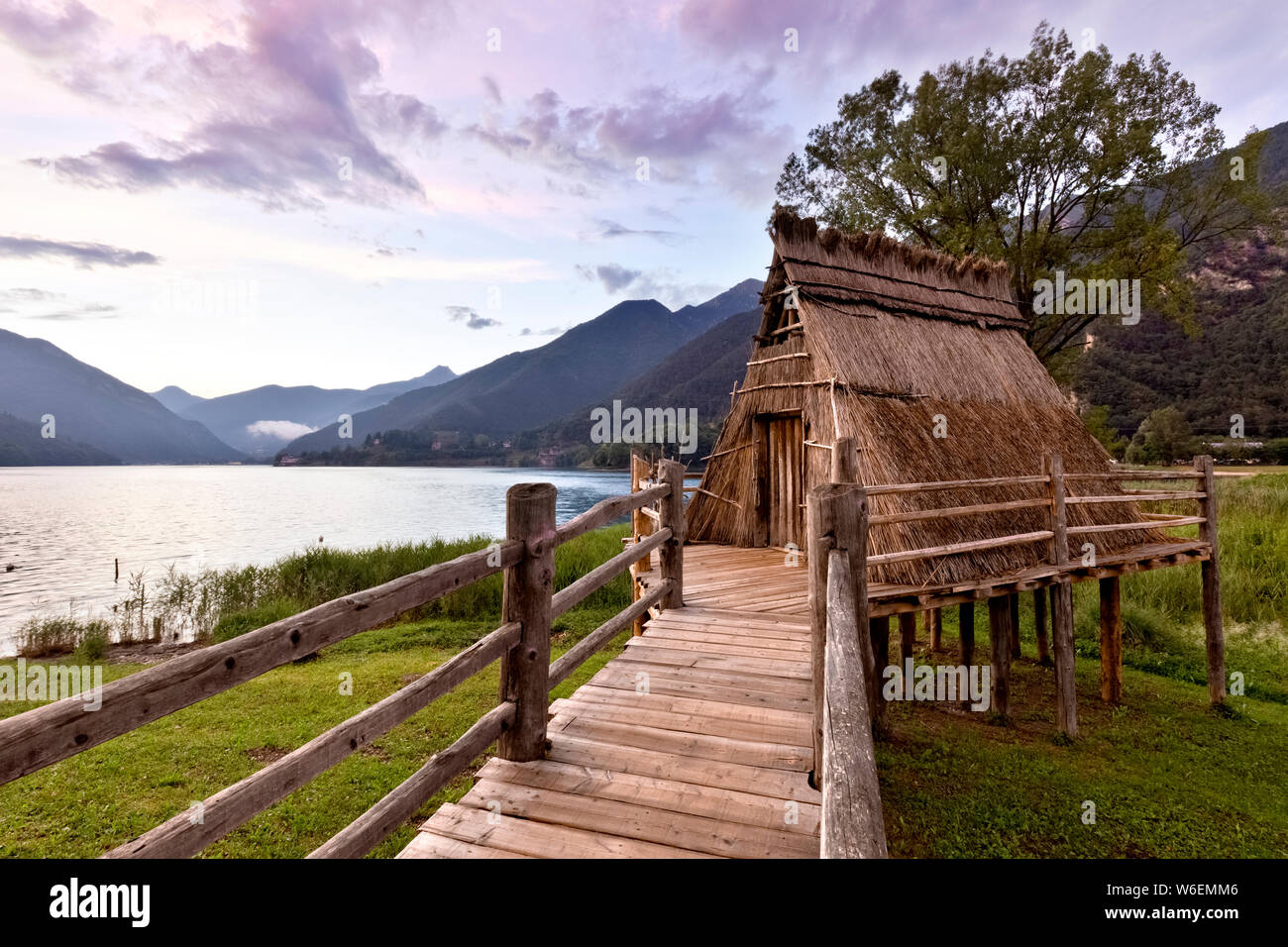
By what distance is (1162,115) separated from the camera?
1575 cm

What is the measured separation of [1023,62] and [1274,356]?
4074cm

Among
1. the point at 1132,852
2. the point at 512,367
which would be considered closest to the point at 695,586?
the point at 1132,852

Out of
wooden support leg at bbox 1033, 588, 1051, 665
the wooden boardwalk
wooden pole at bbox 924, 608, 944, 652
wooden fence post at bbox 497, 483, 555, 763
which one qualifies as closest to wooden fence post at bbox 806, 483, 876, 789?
the wooden boardwalk

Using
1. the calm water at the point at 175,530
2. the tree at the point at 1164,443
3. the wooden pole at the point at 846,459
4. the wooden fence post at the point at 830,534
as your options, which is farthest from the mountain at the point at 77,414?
the tree at the point at 1164,443

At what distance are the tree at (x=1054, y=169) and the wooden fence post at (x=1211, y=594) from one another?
8.23m

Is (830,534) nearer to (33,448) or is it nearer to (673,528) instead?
(673,528)

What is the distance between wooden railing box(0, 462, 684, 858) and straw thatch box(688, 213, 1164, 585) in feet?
16.4

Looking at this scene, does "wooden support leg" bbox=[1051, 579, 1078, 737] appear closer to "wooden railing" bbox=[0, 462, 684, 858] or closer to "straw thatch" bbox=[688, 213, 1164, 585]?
"straw thatch" bbox=[688, 213, 1164, 585]

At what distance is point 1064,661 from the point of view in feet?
25.6

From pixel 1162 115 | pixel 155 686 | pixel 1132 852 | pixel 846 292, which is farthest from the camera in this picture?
pixel 1162 115

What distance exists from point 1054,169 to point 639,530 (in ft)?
55.4

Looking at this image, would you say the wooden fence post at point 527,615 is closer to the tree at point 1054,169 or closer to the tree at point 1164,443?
the tree at point 1054,169

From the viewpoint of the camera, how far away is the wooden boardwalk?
8.62ft
